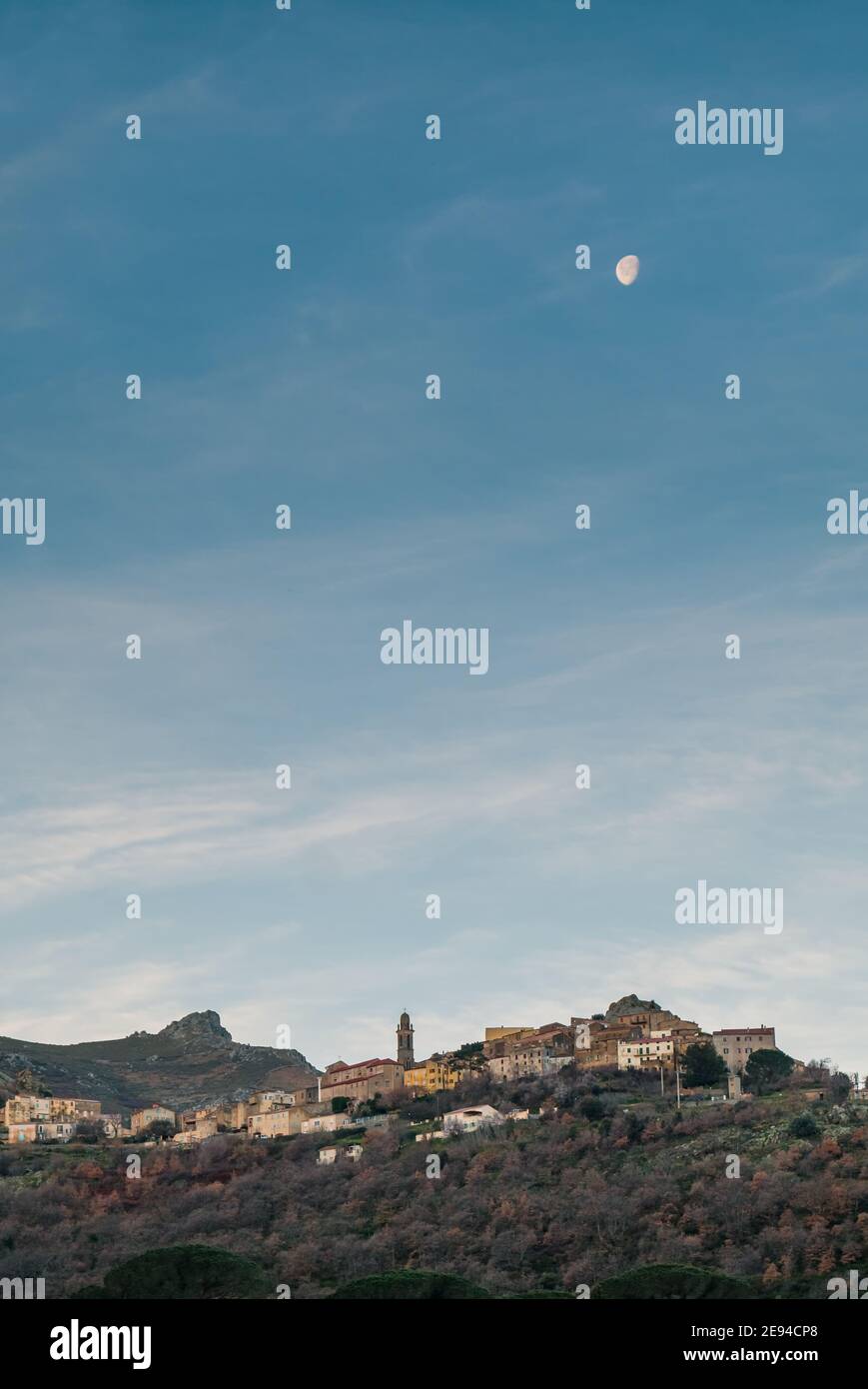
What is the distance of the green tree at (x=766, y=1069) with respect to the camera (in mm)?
92312

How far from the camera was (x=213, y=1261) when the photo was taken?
50.4 m

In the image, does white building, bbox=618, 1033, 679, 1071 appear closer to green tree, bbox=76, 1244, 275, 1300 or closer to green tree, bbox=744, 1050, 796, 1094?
green tree, bbox=744, 1050, 796, 1094

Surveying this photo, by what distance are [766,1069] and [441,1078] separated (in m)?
21.4

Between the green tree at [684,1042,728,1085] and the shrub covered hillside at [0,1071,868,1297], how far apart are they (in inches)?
262

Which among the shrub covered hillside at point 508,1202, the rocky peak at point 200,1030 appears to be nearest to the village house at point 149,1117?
the shrub covered hillside at point 508,1202

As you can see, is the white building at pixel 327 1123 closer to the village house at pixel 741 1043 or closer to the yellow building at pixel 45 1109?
the yellow building at pixel 45 1109

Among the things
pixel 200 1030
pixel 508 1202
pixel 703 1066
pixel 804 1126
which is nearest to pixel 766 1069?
pixel 703 1066

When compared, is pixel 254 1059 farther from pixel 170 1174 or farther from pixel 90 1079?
pixel 170 1174

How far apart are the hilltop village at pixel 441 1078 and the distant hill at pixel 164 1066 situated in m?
5.21

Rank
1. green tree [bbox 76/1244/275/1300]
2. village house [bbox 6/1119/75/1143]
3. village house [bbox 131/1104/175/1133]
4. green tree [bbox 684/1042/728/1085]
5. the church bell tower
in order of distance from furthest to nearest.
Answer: the church bell tower
village house [bbox 131/1104/175/1133]
green tree [bbox 684/1042/728/1085]
village house [bbox 6/1119/75/1143]
green tree [bbox 76/1244/275/1300]

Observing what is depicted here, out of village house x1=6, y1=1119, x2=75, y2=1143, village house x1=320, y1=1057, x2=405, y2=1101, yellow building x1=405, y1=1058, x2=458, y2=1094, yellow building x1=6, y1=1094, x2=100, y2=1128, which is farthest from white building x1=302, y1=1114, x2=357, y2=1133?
yellow building x1=6, y1=1094, x2=100, y2=1128

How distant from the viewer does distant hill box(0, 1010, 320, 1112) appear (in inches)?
4705

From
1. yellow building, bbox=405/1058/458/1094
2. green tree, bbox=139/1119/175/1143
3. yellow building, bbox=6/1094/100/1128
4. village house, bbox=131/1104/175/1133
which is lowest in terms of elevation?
green tree, bbox=139/1119/175/1143
